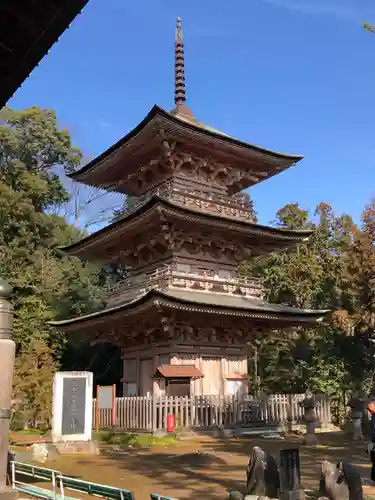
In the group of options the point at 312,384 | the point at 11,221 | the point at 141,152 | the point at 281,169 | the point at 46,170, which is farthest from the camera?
the point at 46,170

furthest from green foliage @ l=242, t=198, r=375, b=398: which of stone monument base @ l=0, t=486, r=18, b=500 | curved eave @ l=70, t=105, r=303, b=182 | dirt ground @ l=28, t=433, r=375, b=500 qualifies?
stone monument base @ l=0, t=486, r=18, b=500

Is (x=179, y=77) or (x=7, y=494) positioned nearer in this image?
(x=7, y=494)

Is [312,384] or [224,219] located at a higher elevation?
[224,219]

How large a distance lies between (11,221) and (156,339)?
59.8 feet

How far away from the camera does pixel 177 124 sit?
19406mm

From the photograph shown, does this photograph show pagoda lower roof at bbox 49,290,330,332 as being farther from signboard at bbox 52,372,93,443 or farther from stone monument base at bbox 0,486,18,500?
stone monument base at bbox 0,486,18,500

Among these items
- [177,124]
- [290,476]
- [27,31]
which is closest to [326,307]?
[177,124]

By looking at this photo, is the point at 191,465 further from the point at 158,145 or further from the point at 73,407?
the point at 158,145

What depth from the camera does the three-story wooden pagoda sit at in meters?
18.7

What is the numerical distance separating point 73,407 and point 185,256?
889 cm

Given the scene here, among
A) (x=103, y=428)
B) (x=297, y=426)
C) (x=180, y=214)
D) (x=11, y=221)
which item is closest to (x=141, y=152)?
(x=180, y=214)

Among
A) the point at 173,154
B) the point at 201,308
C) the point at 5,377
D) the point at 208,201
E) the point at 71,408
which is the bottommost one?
the point at 71,408

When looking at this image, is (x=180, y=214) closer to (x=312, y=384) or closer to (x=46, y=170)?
(x=312, y=384)

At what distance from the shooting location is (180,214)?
18562mm
